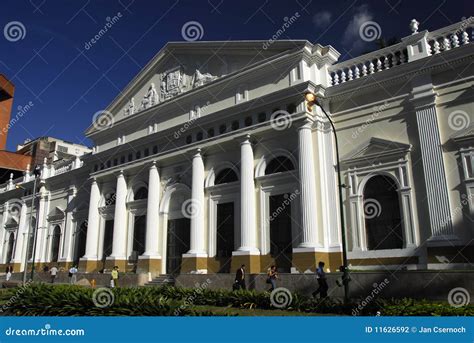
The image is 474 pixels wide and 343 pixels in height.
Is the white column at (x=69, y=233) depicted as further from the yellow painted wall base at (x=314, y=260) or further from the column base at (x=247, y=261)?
the yellow painted wall base at (x=314, y=260)

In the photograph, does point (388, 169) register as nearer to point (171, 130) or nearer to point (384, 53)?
point (384, 53)

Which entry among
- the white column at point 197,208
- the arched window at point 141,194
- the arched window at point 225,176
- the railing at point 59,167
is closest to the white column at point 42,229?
the railing at point 59,167

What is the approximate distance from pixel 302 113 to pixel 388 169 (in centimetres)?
477

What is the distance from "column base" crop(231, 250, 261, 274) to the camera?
19.7 meters

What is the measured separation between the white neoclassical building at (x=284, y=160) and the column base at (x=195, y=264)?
8 cm

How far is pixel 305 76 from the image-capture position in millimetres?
20156

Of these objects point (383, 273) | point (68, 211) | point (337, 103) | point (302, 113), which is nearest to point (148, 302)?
point (383, 273)

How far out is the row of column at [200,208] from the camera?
61.3ft

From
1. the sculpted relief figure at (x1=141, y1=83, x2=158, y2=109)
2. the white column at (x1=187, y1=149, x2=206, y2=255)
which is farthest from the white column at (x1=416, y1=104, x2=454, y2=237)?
the sculpted relief figure at (x1=141, y1=83, x2=158, y2=109)

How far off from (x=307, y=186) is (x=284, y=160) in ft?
8.83

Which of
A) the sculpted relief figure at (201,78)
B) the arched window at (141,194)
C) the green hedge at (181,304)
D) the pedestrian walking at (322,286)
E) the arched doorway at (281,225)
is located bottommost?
the green hedge at (181,304)

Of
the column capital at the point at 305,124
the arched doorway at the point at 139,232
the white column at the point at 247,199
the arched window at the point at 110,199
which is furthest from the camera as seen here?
the arched window at the point at 110,199

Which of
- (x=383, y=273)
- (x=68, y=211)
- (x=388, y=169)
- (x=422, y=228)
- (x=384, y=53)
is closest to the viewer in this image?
(x=383, y=273)

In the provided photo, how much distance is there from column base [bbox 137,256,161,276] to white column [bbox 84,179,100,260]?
5839 millimetres
